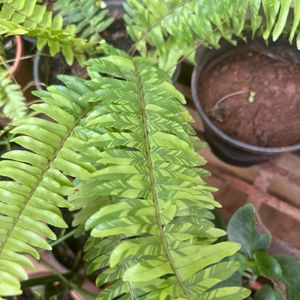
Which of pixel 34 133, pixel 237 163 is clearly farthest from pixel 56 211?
pixel 237 163

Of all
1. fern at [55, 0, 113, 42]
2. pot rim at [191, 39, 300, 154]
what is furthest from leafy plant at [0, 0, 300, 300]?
pot rim at [191, 39, 300, 154]

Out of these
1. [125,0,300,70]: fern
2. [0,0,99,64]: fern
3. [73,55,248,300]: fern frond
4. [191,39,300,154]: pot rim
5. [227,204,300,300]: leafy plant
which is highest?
[0,0,99,64]: fern

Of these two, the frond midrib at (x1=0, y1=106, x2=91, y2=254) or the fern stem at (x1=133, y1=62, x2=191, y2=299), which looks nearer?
the fern stem at (x1=133, y1=62, x2=191, y2=299)

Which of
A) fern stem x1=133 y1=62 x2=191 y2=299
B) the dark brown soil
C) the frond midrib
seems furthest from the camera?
the dark brown soil

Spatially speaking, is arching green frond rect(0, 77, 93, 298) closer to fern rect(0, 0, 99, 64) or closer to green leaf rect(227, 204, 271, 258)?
fern rect(0, 0, 99, 64)

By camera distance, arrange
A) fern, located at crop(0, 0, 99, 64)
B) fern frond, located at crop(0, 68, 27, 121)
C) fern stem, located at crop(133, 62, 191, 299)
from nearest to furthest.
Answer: fern stem, located at crop(133, 62, 191, 299), fern, located at crop(0, 0, 99, 64), fern frond, located at crop(0, 68, 27, 121)

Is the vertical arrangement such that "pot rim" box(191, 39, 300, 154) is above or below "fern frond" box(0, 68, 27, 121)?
below

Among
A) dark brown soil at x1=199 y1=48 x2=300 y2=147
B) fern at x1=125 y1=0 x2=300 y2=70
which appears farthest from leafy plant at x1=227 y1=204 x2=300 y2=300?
fern at x1=125 y1=0 x2=300 y2=70

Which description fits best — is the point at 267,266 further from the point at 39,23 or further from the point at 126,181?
the point at 39,23
